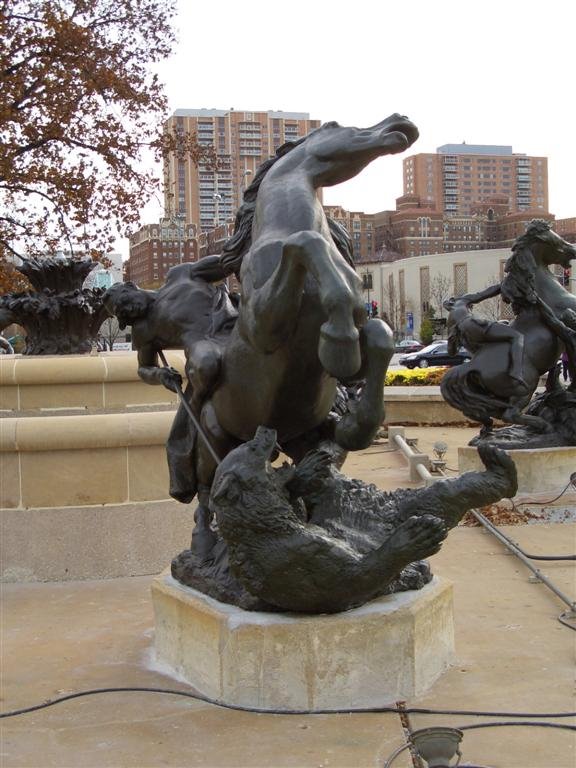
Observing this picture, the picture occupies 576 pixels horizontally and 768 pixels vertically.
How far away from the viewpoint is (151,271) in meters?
48.1

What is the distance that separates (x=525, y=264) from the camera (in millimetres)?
9453

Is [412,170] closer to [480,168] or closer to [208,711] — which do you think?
[480,168]

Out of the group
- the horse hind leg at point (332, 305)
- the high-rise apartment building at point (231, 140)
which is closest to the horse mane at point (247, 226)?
the horse hind leg at point (332, 305)

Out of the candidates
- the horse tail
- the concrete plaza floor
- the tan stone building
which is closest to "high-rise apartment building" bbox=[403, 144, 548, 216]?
the tan stone building

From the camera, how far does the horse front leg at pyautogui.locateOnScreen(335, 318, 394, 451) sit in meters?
4.05

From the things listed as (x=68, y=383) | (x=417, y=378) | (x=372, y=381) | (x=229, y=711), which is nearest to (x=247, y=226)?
(x=372, y=381)

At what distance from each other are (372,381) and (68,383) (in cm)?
455

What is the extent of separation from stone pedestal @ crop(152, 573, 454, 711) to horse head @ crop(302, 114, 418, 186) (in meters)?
2.04

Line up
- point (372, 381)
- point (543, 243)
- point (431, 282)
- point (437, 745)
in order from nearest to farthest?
point (437, 745) < point (372, 381) < point (543, 243) < point (431, 282)

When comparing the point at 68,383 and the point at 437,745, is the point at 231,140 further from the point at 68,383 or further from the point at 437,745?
the point at 437,745

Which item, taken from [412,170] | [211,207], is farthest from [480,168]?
[211,207]

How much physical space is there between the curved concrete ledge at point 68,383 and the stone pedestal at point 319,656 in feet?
12.8

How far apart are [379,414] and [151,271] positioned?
148 feet

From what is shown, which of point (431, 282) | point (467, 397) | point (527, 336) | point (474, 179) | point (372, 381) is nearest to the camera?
point (372, 381)
